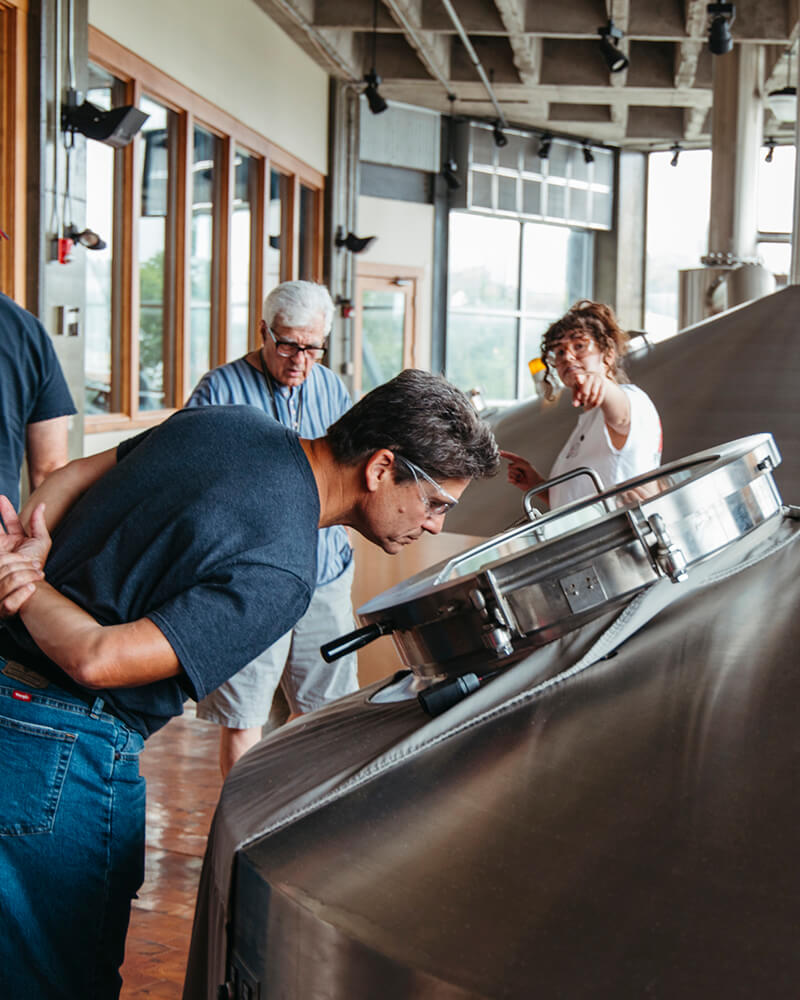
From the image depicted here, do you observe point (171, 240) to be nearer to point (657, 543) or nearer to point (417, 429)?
point (417, 429)

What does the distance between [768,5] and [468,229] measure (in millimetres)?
5022

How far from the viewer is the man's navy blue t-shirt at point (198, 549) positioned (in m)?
1.15

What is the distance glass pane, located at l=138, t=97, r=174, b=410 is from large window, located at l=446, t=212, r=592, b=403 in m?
5.54

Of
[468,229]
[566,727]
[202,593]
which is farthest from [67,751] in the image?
[468,229]

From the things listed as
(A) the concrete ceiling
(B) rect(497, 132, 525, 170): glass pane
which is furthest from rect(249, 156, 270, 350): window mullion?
(B) rect(497, 132, 525, 170): glass pane

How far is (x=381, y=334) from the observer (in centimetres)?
1085

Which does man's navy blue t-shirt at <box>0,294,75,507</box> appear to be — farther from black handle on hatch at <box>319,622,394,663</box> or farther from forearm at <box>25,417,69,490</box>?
black handle on hatch at <box>319,622,394,663</box>

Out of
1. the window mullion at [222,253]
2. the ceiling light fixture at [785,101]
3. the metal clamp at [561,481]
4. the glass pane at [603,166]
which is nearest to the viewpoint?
the metal clamp at [561,481]

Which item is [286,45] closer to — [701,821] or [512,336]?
[512,336]

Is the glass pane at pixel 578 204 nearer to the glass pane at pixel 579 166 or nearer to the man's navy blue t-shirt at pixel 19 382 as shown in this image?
the glass pane at pixel 579 166

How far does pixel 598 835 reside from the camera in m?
0.86

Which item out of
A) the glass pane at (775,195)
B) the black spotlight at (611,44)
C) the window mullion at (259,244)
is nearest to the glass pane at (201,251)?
the window mullion at (259,244)

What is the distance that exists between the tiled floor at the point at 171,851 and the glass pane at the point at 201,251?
372 cm

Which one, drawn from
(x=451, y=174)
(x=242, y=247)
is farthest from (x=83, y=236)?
(x=451, y=174)
